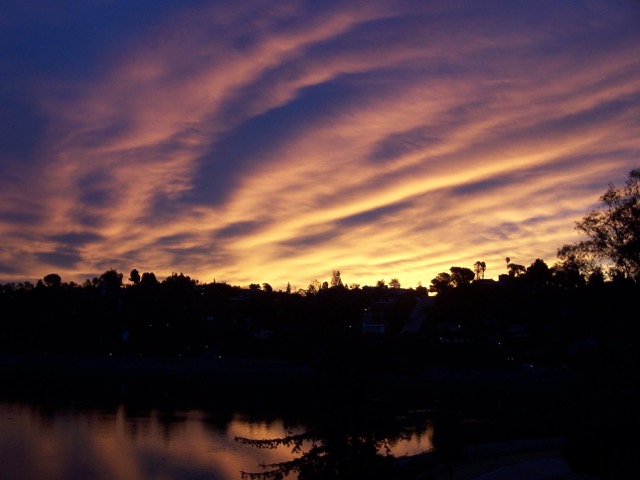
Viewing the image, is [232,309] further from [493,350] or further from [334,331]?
[334,331]

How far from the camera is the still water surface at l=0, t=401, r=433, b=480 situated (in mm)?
36656

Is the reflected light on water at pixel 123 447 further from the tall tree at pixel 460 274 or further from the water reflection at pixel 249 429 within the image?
the tall tree at pixel 460 274

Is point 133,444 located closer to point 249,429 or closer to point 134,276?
point 249,429

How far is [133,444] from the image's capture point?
43.9 m

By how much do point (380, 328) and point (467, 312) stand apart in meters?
24.0

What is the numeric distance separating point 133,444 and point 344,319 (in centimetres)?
1532

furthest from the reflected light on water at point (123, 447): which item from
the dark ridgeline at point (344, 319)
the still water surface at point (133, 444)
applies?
the dark ridgeline at point (344, 319)

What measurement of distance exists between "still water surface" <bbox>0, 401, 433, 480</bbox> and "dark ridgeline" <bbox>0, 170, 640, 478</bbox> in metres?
8.75

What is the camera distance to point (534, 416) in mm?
56344

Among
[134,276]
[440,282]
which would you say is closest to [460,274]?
[440,282]

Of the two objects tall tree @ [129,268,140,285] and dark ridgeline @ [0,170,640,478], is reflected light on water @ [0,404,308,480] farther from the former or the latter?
tall tree @ [129,268,140,285]

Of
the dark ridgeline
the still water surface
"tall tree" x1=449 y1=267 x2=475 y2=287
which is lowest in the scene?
the still water surface

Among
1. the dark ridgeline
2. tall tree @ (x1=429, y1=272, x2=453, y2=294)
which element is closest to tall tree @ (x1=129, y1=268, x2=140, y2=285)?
the dark ridgeline

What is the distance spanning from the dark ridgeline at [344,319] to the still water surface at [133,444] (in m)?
8.75
